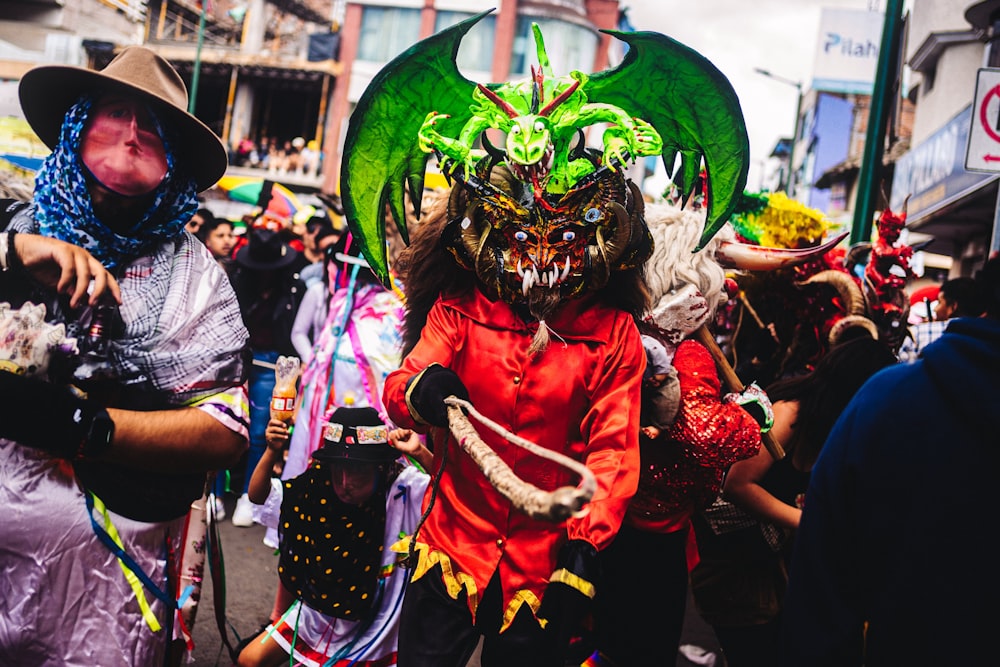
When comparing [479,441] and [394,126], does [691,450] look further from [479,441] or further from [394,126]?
[394,126]

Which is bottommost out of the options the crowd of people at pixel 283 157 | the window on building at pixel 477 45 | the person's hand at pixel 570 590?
the person's hand at pixel 570 590

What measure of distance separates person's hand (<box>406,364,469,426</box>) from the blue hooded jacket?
908mm

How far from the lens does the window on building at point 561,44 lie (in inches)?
1119

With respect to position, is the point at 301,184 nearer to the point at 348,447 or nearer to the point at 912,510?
the point at 348,447

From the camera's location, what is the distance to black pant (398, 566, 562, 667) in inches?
90.4

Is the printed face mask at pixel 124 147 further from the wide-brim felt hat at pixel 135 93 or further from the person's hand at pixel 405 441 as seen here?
the person's hand at pixel 405 441

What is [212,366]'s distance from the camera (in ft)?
7.63

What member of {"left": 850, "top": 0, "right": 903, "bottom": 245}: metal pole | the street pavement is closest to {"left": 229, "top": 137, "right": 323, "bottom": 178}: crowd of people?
{"left": 850, "top": 0, "right": 903, "bottom": 245}: metal pole

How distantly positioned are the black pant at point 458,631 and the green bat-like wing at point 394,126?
3.33 feet

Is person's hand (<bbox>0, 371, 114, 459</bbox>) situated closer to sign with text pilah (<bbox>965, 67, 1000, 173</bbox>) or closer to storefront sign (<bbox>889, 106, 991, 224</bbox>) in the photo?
sign with text pilah (<bbox>965, 67, 1000, 173</bbox>)

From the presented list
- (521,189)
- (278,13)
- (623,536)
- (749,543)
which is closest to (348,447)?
(623,536)

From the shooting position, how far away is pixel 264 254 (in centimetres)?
641

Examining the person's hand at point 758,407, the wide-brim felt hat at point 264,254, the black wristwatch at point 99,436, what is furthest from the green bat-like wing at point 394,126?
the wide-brim felt hat at point 264,254

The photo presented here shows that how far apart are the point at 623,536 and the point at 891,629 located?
142cm
